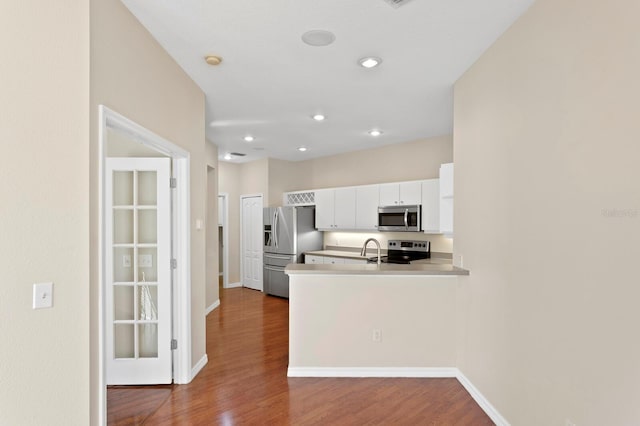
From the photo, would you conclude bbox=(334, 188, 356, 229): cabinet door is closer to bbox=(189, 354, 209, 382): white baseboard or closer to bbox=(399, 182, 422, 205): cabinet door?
bbox=(399, 182, 422, 205): cabinet door

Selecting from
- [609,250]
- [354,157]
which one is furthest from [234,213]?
[609,250]

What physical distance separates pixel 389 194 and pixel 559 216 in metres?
3.62

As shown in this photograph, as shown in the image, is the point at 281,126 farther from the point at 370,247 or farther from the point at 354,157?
the point at 370,247

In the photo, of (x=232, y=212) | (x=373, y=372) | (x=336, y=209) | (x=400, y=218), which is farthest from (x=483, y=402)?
(x=232, y=212)

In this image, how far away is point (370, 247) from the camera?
20.4ft

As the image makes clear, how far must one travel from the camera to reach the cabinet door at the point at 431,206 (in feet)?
15.9

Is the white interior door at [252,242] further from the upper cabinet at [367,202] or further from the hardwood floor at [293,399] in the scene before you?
the hardwood floor at [293,399]

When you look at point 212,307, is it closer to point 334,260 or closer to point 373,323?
point 334,260

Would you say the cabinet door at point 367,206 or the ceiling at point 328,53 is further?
the cabinet door at point 367,206

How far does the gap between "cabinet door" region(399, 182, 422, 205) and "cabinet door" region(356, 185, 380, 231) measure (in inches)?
18.3
